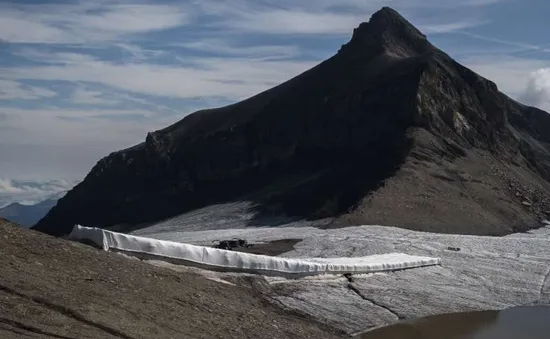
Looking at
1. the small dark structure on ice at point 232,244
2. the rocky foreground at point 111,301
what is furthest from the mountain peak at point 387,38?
the rocky foreground at point 111,301

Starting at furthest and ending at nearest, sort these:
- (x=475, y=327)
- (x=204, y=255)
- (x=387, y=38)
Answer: (x=387, y=38) < (x=475, y=327) < (x=204, y=255)

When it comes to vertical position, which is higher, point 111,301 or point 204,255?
point 204,255

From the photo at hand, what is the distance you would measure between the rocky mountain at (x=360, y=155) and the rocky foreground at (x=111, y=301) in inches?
1546

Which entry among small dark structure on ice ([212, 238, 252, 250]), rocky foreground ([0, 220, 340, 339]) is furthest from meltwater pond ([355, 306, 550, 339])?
small dark structure on ice ([212, 238, 252, 250])

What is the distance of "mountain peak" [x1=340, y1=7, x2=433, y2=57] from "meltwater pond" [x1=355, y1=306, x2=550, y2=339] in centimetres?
7830

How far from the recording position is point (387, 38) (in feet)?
362

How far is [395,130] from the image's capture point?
8738 cm

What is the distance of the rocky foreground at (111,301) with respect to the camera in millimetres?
15609

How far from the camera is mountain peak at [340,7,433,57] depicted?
4274 inches

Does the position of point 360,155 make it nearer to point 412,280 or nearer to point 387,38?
point 387,38

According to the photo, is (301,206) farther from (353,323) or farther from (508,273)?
(353,323)

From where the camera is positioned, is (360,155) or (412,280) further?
(360,155)

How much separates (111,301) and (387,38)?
96.7 meters

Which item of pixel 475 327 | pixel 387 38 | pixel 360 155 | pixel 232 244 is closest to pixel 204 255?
pixel 475 327
